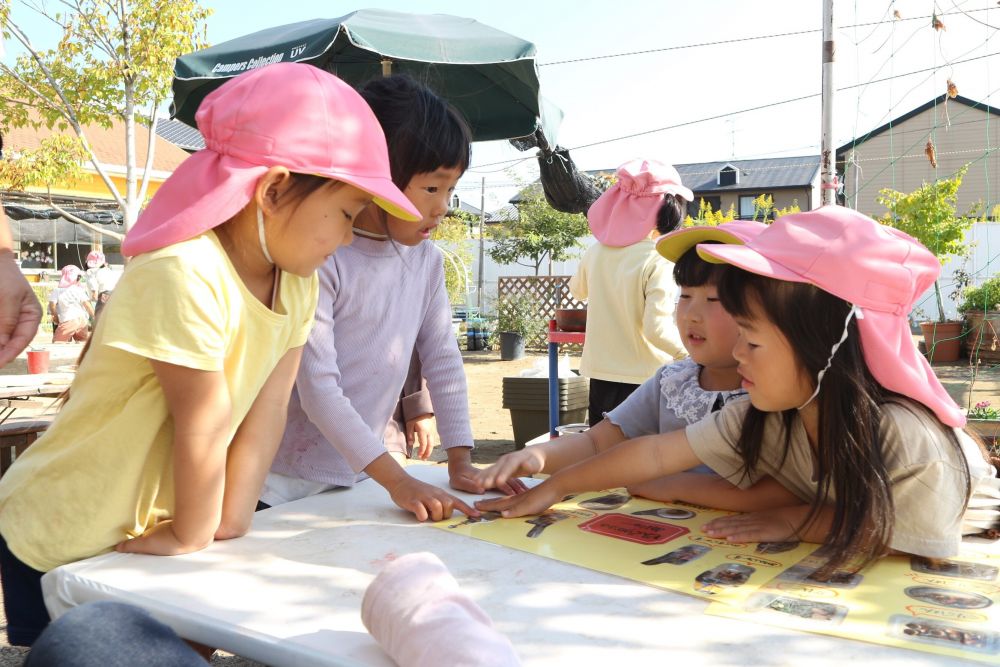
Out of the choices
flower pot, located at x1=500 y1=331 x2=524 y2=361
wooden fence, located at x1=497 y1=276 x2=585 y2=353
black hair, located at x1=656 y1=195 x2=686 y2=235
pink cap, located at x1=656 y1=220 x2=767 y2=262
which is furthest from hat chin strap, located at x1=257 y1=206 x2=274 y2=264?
wooden fence, located at x1=497 y1=276 x2=585 y2=353

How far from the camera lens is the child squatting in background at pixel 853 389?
115cm

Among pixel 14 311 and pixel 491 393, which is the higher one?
pixel 14 311

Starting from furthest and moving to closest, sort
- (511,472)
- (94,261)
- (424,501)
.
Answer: (94,261), (511,472), (424,501)

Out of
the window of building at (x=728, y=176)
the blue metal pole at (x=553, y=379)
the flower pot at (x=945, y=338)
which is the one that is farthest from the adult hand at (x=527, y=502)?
the window of building at (x=728, y=176)

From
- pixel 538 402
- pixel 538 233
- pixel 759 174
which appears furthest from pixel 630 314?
pixel 759 174

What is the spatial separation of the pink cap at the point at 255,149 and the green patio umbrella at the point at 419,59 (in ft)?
7.45

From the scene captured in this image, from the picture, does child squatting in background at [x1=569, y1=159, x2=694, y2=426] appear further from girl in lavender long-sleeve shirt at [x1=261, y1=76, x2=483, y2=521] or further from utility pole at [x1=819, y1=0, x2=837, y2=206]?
girl in lavender long-sleeve shirt at [x1=261, y1=76, x2=483, y2=521]

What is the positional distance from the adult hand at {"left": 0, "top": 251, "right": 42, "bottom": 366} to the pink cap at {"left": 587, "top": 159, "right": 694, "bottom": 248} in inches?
104

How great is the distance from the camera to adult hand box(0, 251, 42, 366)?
4.60ft

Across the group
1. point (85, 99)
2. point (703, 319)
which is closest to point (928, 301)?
point (85, 99)

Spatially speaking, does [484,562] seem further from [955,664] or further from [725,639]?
[955,664]

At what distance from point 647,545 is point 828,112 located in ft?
14.4

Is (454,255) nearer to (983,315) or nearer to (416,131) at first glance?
(983,315)

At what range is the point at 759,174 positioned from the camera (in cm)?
3512
